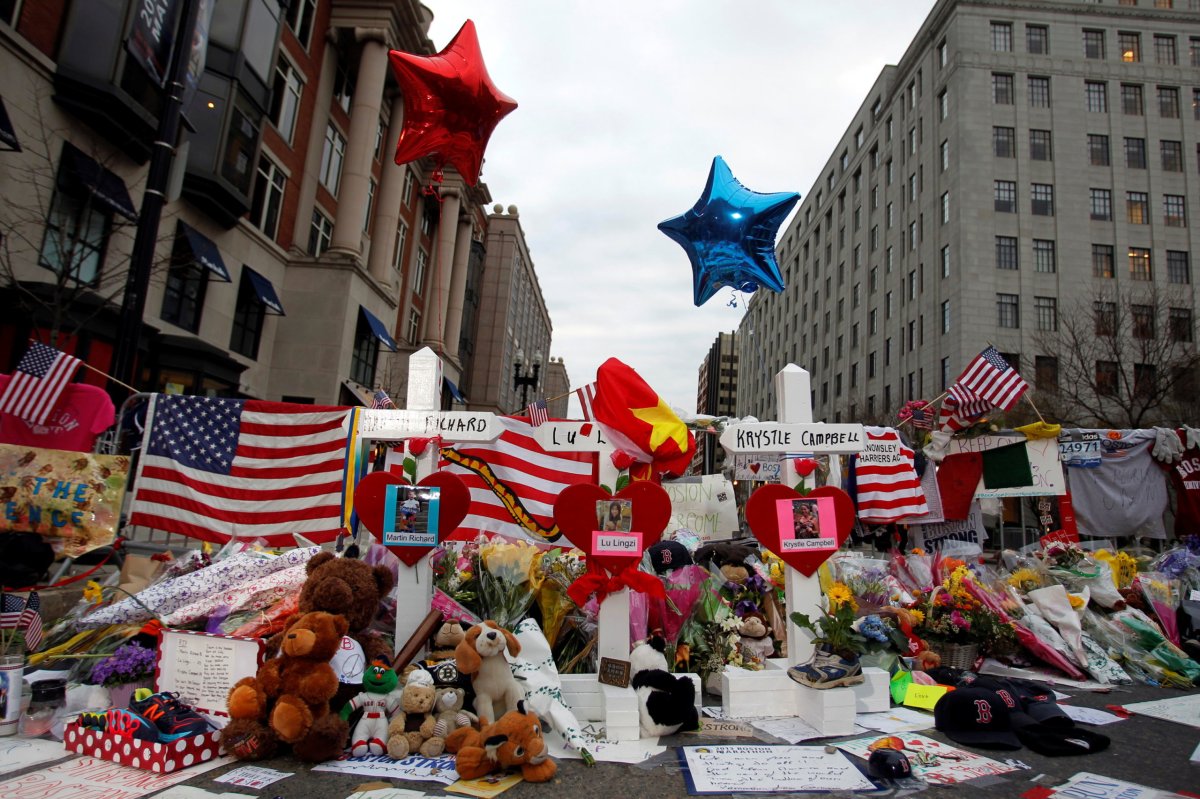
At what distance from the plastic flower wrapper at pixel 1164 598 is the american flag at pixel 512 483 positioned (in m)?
6.45

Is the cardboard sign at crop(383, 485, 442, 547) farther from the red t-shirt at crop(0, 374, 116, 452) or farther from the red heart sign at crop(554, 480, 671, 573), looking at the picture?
the red t-shirt at crop(0, 374, 116, 452)

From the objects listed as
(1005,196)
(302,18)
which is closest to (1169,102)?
(1005,196)

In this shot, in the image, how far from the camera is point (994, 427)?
8.98 m

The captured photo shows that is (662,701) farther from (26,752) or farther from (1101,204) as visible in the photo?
(1101,204)

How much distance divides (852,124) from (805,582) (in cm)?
5600

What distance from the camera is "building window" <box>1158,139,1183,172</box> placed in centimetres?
3419

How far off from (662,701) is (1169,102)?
4766cm

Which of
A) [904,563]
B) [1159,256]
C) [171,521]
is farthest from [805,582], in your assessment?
[1159,256]

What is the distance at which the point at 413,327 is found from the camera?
1329 inches

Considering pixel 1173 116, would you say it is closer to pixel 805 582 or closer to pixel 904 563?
pixel 904 563

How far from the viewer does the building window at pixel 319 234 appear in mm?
21859

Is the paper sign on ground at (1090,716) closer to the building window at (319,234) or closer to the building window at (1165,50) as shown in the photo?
the building window at (319,234)

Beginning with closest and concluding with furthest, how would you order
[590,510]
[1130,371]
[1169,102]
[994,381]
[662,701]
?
[662,701], [590,510], [994,381], [1130,371], [1169,102]

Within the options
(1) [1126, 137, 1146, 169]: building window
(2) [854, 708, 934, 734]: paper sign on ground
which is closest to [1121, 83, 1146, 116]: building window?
(1) [1126, 137, 1146, 169]: building window
